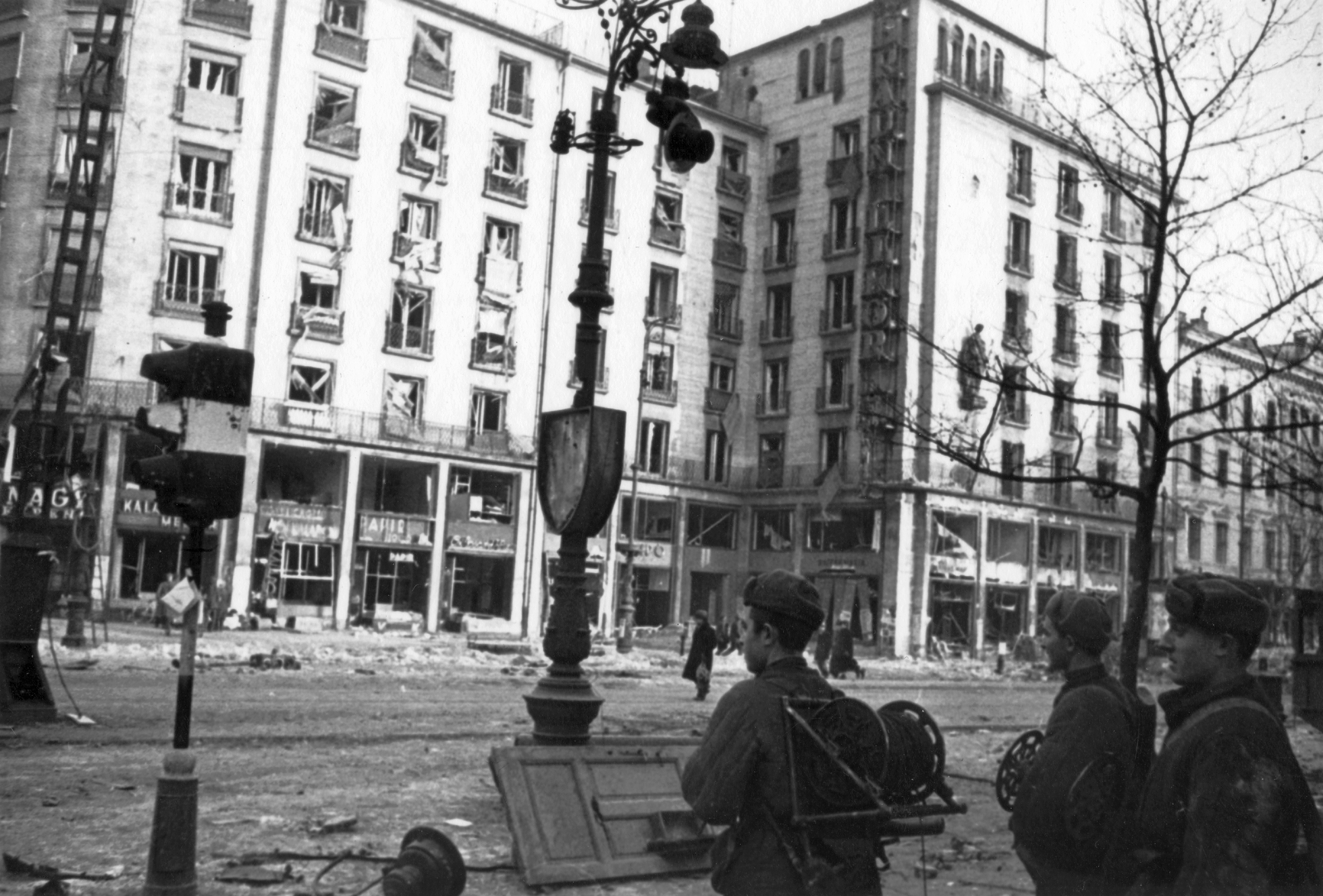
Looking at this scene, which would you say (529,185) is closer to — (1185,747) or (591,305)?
(591,305)

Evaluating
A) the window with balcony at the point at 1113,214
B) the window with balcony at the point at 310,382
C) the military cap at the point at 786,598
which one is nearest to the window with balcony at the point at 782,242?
the window with balcony at the point at 1113,214

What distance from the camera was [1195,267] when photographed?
10703mm

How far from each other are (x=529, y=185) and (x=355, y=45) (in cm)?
789

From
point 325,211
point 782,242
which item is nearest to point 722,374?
point 782,242

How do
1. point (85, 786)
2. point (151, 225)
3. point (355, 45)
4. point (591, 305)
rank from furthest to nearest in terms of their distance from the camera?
1. point (355, 45)
2. point (151, 225)
3. point (85, 786)
4. point (591, 305)

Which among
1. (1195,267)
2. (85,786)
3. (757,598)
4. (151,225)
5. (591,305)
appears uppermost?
(151,225)

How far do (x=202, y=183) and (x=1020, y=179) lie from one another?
31833mm

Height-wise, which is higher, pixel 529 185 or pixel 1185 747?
pixel 529 185

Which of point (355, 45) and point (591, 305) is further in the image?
point (355, 45)

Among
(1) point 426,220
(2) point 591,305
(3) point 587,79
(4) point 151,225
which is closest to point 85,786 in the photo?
(2) point 591,305

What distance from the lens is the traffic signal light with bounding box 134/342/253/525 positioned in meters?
6.37

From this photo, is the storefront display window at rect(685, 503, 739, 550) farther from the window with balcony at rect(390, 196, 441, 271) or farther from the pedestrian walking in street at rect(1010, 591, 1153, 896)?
the pedestrian walking in street at rect(1010, 591, 1153, 896)

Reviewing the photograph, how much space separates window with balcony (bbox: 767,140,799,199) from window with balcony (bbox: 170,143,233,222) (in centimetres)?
2362

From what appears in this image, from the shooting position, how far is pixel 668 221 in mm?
51625
